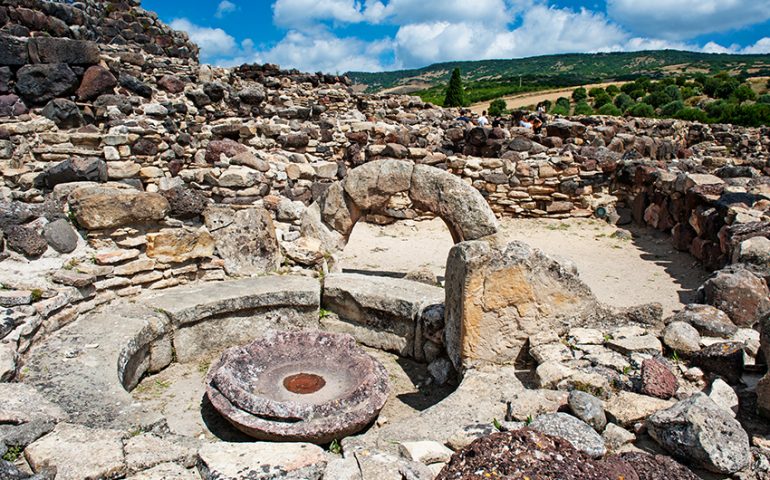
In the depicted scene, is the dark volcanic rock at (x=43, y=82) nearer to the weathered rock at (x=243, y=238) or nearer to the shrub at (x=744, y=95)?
the weathered rock at (x=243, y=238)

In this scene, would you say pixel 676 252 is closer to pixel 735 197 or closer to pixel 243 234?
pixel 735 197

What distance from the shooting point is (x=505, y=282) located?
174 inches

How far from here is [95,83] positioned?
23.6 ft

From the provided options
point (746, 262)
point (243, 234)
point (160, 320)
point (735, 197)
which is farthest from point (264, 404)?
point (735, 197)

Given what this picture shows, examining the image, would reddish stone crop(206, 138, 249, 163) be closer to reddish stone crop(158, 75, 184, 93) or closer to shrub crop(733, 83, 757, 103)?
reddish stone crop(158, 75, 184, 93)

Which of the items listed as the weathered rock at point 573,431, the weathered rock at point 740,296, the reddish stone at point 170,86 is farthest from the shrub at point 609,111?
the weathered rock at point 573,431

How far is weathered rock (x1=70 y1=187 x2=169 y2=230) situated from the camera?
5.25m

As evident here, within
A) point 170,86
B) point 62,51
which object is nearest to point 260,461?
point 62,51

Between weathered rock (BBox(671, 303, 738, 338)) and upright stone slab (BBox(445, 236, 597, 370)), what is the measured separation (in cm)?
84

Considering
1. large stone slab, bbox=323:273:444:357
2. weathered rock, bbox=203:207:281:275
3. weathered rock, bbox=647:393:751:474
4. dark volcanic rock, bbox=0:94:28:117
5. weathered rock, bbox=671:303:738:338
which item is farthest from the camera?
dark volcanic rock, bbox=0:94:28:117

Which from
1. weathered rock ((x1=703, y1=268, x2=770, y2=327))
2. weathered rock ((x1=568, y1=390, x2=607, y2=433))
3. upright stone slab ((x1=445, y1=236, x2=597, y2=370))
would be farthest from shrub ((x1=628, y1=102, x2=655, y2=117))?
weathered rock ((x1=568, y1=390, x2=607, y2=433))

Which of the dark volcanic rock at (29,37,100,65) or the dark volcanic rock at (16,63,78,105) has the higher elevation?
the dark volcanic rock at (29,37,100,65)

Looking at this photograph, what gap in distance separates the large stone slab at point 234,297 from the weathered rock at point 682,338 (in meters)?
3.37

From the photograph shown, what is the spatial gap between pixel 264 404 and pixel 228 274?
2416mm
